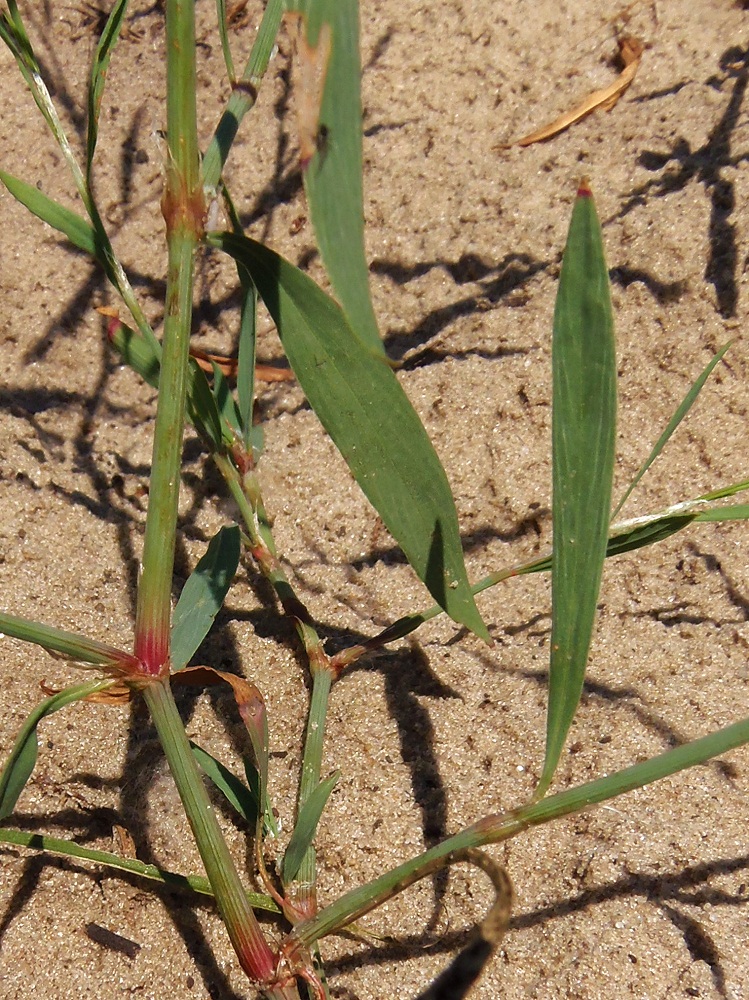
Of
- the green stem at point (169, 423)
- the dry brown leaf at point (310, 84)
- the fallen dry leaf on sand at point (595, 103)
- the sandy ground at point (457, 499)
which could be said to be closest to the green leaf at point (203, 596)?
the green stem at point (169, 423)

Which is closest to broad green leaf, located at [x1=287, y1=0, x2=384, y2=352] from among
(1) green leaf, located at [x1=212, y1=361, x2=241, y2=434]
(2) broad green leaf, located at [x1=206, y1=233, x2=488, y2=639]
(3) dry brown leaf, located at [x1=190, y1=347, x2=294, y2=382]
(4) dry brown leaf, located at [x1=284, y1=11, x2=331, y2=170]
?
(4) dry brown leaf, located at [x1=284, y1=11, x2=331, y2=170]

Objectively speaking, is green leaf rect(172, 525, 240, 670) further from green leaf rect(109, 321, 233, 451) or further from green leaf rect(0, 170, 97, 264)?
green leaf rect(0, 170, 97, 264)

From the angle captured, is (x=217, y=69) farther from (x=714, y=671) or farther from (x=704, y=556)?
(x=714, y=671)

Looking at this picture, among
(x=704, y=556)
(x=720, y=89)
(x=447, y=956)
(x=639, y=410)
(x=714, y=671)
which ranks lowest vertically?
(x=447, y=956)

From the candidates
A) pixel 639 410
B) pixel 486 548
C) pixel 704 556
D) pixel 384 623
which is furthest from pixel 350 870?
pixel 639 410

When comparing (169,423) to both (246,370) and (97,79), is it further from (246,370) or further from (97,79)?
(97,79)

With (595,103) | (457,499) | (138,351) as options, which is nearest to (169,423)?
(138,351)

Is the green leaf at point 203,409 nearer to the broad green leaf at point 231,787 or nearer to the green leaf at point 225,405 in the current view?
the green leaf at point 225,405
